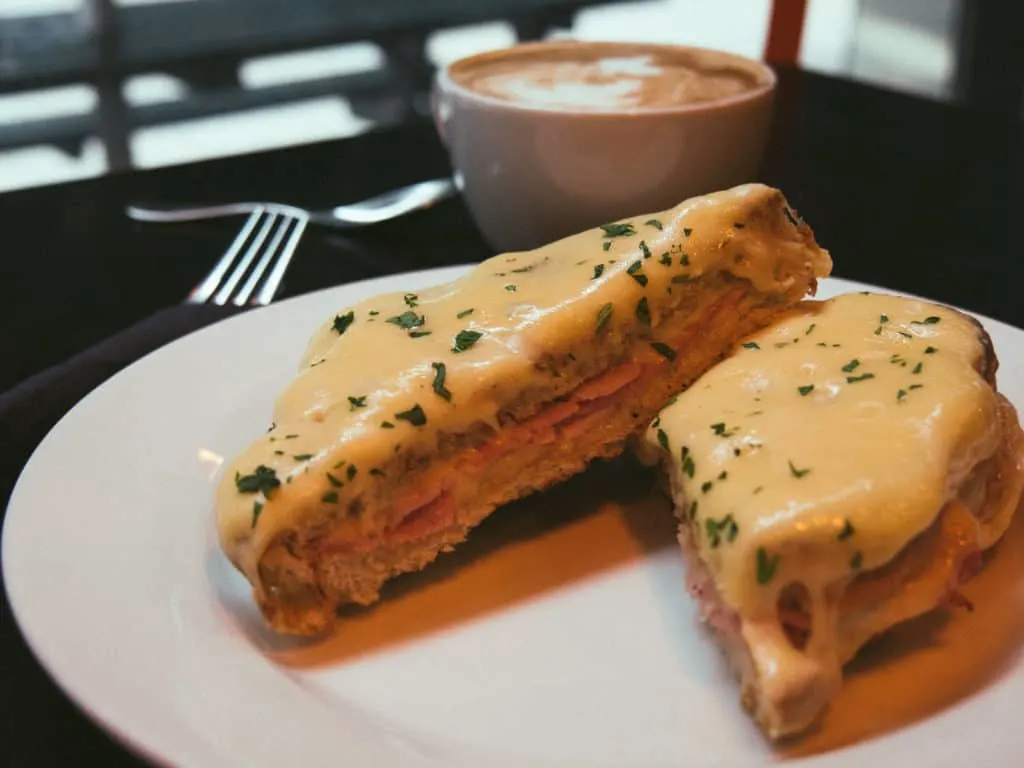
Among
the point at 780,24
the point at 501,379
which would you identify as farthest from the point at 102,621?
the point at 780,24

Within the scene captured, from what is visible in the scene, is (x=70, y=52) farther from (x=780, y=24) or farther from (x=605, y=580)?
(x=605, y=580)

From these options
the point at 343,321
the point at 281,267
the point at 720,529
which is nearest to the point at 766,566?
the point at 720,529

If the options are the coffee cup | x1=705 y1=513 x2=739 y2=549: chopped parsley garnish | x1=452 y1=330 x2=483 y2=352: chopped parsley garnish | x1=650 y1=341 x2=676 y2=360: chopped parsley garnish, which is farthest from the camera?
the coffee cup

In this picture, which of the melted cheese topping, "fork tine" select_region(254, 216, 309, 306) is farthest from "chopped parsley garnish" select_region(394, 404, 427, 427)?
"fork tine" select_region(254, 216, 309, 306)

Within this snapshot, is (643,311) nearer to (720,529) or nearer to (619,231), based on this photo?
(619,231)

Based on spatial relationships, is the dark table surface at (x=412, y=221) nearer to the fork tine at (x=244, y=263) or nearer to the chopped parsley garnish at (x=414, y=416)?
the fork tine at (x=244, y=263)

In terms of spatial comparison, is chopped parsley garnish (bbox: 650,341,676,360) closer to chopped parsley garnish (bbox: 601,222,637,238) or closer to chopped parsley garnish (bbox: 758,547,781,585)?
chopped parsley garnish (bbox: 601,222,637,238)

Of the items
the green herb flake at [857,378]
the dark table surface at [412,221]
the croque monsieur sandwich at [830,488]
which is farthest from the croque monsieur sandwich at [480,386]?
the dark table surface at [412,221]
